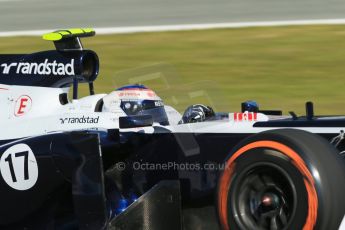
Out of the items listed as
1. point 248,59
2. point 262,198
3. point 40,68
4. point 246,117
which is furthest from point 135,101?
point 248,59

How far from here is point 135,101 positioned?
18.0 ft

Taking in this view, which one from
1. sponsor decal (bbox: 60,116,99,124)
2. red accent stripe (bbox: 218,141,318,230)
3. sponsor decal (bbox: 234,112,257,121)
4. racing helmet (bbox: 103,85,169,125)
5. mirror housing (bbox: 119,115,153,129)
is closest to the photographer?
red accent stripe (bbox: 218,141,318,230)

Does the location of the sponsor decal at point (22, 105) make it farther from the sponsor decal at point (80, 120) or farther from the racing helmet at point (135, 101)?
the racing helmet at point (135, 101)

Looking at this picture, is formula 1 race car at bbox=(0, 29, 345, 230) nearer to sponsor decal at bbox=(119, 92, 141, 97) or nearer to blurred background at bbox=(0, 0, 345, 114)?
sponsor decal at bbox=(119, 92, 141, 97)

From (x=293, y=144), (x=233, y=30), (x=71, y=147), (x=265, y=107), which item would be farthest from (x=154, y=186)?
(x=233, y=30)

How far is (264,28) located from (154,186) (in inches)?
359

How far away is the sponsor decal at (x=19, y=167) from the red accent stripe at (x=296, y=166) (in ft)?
4.72

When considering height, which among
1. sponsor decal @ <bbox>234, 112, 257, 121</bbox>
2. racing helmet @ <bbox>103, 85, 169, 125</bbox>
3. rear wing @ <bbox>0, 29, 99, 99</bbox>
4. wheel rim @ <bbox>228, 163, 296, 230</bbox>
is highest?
rear wing @ <bbox>0, 29, 99, 99</bbox>

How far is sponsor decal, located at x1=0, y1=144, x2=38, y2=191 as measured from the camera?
508 cm

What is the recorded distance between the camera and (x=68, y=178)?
501cm

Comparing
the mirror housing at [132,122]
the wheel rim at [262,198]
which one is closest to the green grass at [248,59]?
the mirror housing at [132,122]

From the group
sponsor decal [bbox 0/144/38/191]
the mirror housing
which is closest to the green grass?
sponsor decal [bbox 0/144/38/191]

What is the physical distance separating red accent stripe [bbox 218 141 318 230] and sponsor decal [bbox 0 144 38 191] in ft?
4.72

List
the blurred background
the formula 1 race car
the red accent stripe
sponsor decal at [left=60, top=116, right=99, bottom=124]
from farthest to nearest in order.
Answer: the blurred background
sponsor decal at [left=60, top=116, right=99, bottom=124]
the formula 1 race car
the red accent stripe
